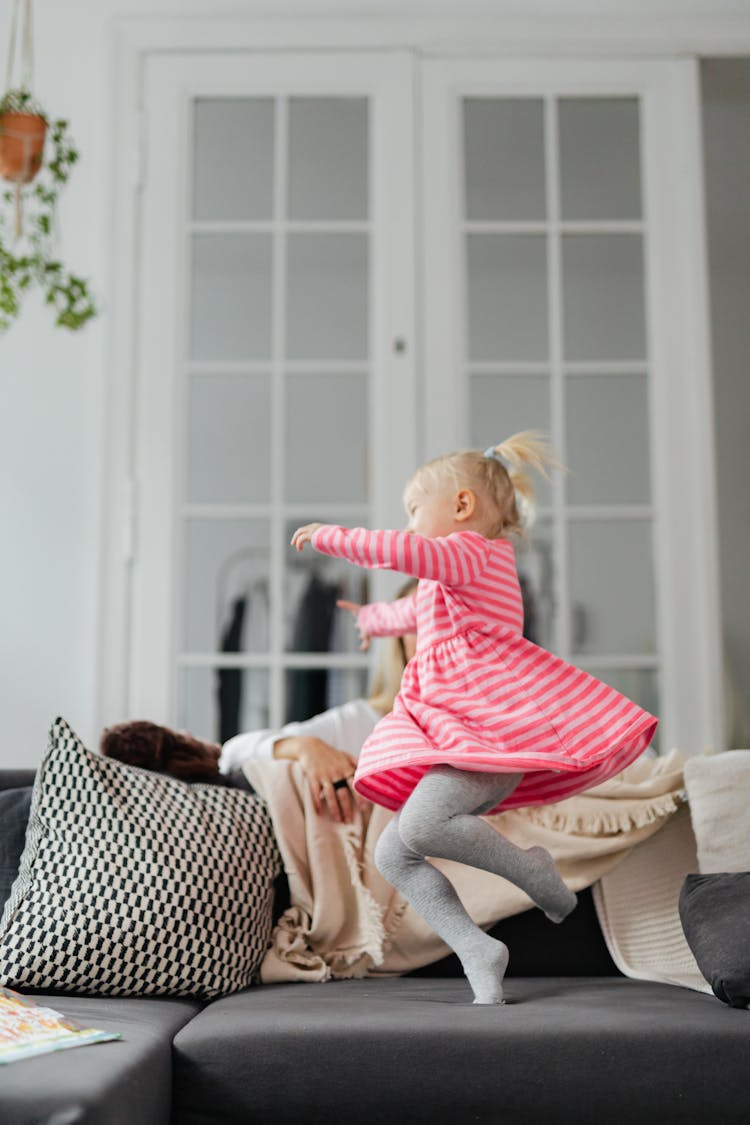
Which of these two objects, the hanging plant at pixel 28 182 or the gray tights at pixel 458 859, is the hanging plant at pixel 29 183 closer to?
the hanging plant at pixel 28 182

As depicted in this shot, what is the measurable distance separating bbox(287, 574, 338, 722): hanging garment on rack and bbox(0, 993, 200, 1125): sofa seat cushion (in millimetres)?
1574

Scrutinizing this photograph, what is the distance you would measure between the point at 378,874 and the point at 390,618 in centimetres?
44

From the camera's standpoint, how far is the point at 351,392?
331cm

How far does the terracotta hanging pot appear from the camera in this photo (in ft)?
9.59

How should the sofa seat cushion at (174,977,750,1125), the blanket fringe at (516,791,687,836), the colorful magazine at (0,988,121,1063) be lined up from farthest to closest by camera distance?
the blanket fringe at (516,791,687,836)
the sofa seat cushion at (174,977,750,1125)
the colorful magazine at (0,988,121,1063)

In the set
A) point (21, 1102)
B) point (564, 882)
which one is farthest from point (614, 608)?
point (21, 1102)

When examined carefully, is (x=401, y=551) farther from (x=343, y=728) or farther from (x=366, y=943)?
(x=343, y=728)

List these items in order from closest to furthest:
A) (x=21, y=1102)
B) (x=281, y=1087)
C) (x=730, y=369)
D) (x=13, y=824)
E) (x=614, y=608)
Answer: (x=21, y=1102)
(x=281, y=1087)
(x=13, y=824)
(x=614, y=608)
(x=730, y=369)

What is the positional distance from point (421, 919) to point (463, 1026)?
49 centimetres

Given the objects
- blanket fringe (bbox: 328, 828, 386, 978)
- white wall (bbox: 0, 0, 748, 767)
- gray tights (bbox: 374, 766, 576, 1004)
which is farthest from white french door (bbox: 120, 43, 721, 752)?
gray tights (bbox: 374, 766, 576, 1004)

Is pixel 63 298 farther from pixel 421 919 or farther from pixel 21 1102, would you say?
pixel 21 1102

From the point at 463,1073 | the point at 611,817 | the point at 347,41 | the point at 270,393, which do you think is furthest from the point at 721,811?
the point at 347,41

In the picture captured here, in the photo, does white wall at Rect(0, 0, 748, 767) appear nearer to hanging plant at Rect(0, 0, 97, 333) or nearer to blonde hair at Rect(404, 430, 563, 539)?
hanging plant at Rect(0, 0, 97, 333)

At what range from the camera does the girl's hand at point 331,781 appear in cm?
209
